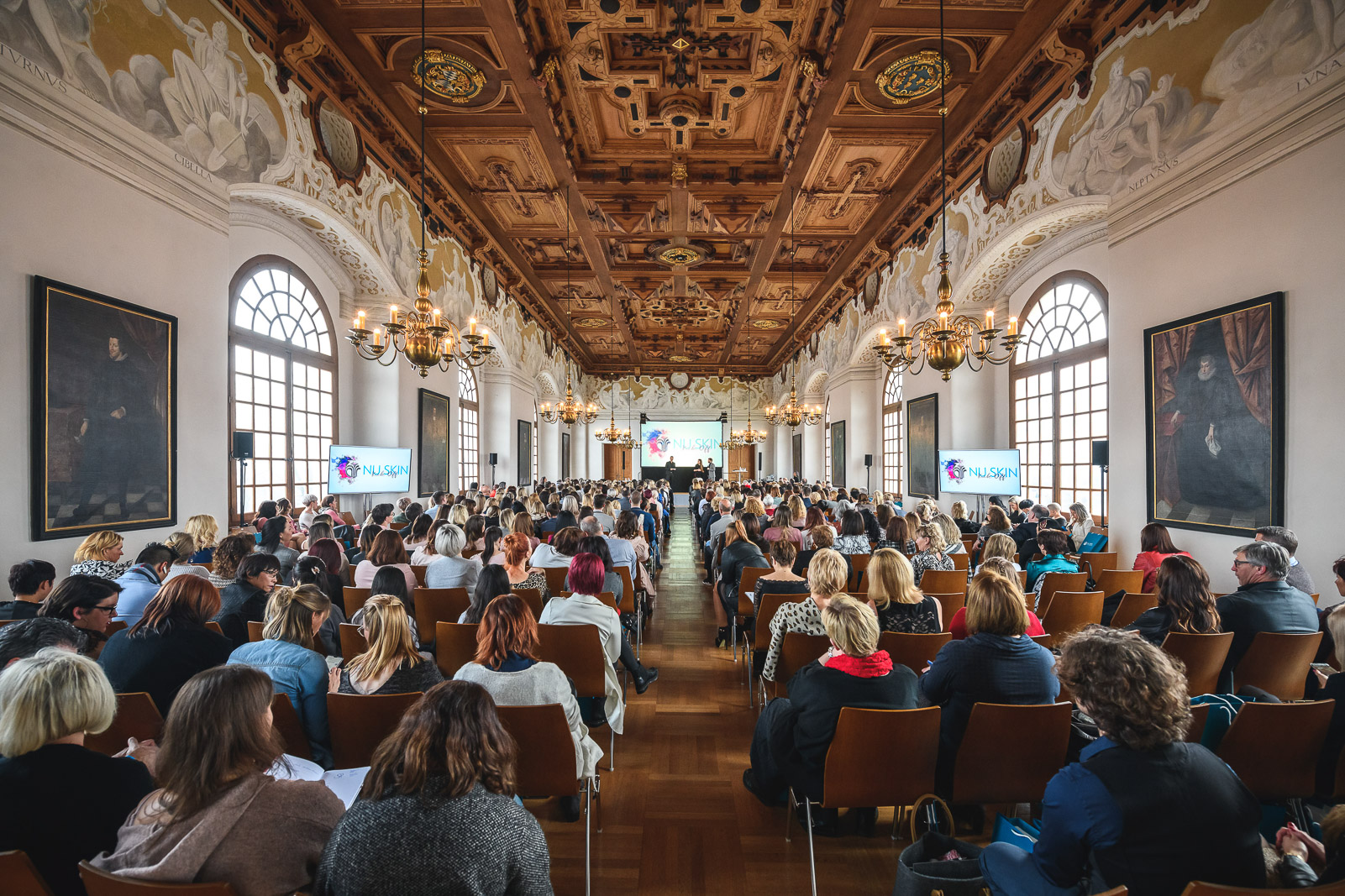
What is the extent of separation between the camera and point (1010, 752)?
2223 mm

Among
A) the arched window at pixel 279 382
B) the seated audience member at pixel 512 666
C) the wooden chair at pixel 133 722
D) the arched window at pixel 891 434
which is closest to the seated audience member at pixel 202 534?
the arched window at pixel 279 382

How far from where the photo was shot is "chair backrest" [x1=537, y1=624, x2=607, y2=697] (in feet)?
10.5

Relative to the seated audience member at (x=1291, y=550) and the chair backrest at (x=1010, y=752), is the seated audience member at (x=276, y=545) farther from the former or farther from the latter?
the seated audience member at (x=1291, y=550)

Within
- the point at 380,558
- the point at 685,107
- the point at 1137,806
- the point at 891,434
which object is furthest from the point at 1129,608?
the point at 891,434

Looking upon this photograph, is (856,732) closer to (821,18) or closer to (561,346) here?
A: (821,18)

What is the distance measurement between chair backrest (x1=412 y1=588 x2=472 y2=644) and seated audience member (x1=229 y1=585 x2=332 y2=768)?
161cm

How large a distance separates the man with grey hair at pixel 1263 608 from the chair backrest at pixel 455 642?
13.1 ft

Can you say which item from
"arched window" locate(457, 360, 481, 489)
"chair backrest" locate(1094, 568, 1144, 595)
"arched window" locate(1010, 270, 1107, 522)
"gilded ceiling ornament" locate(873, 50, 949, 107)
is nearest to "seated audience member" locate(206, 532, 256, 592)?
"chair backrest" locate(1094, 568, 1144, 595)

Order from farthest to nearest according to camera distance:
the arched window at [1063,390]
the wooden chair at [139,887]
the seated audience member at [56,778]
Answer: the arched window at [1063,390] → the seated audience member at [56,778] → the wooden chair at [139,887]

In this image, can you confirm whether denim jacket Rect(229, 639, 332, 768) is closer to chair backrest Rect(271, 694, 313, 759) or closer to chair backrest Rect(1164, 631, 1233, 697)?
chair backrest Rect(271, 694, 313, 759)

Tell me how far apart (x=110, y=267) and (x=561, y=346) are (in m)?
16.4

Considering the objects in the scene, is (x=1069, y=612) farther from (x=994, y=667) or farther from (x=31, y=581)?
(x=31, y=581)

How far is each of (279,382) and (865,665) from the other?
25.7 ft

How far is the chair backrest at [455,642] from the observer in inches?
128
